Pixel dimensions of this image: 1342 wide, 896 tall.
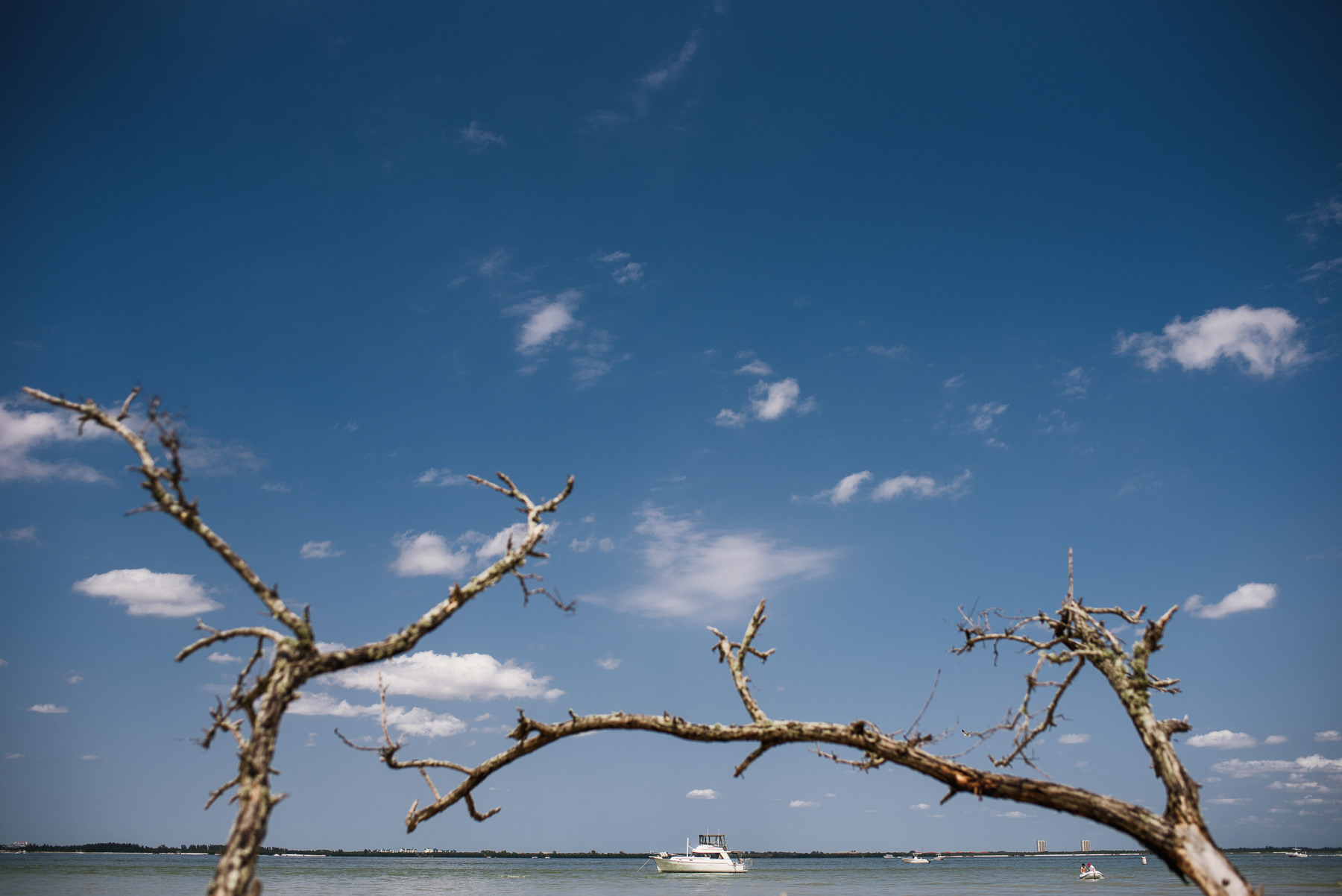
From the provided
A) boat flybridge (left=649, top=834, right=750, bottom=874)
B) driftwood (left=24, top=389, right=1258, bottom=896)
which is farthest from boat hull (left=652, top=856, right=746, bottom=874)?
driftwood (left=24, top=389, right=1258, bottom=896)

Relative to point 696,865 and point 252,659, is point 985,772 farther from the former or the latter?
point 696,865

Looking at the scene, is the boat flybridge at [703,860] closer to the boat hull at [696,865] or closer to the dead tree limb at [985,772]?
the boat hull at [696,865]

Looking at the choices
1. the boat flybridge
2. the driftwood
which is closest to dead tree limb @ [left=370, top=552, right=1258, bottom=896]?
the driftwood

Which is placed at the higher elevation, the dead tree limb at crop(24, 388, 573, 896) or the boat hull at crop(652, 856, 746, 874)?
the dead tree limb at crop(24, 388, 573, 896)

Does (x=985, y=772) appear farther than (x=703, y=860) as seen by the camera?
No

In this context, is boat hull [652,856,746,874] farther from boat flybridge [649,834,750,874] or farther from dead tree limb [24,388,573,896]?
dead tree limb [24,388,573,896]

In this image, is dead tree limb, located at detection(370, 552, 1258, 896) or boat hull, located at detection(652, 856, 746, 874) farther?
boat hull, located at detection(652, 856, 746, 874)

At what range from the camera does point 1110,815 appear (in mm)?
5688

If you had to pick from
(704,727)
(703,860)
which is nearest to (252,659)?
(704,727)

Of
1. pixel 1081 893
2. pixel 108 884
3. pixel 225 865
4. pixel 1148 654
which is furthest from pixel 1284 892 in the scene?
pixel 108 884

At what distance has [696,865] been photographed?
222ft

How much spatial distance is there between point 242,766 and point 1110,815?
6.17 m

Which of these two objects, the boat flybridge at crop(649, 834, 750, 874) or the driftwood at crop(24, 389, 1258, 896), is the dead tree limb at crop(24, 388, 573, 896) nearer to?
the driftwood at crop(24, 389, 1258, 896)

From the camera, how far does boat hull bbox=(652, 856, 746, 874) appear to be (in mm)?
67312
